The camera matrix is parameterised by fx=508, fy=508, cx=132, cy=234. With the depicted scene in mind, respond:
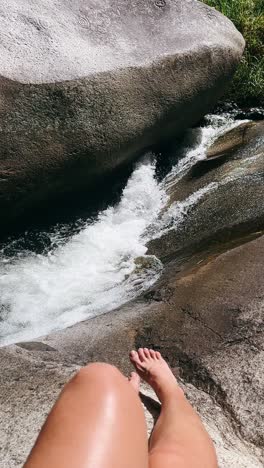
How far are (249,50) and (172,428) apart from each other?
6.24 metres

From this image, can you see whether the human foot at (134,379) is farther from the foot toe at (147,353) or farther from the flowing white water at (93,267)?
the flowing white water at (93,267)

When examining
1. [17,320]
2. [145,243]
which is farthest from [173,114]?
[17,320]

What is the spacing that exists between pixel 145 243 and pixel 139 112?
1.20m

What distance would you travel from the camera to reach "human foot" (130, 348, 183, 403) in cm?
197

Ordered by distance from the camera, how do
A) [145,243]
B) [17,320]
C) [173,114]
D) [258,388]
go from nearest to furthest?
[258,388] → [17,320] → [145,243] → [173,114]

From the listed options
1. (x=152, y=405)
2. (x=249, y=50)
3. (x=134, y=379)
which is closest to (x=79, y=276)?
(x=134, y=379)

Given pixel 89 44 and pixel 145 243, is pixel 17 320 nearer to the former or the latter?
pixel 145 243

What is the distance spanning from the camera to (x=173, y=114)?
4.93 meters

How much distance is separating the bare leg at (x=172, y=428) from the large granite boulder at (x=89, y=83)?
2.12m

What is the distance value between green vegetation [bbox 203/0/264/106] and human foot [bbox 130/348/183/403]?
16.4ft

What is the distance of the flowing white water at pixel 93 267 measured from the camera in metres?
3.28

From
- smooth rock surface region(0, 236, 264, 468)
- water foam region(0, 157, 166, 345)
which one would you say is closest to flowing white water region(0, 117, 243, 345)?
water foam region(0, 157, 166, 345)

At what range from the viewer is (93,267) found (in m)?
3.84

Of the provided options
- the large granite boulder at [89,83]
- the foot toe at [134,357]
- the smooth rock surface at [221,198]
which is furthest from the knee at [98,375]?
the large granite boulder at [89,83]
